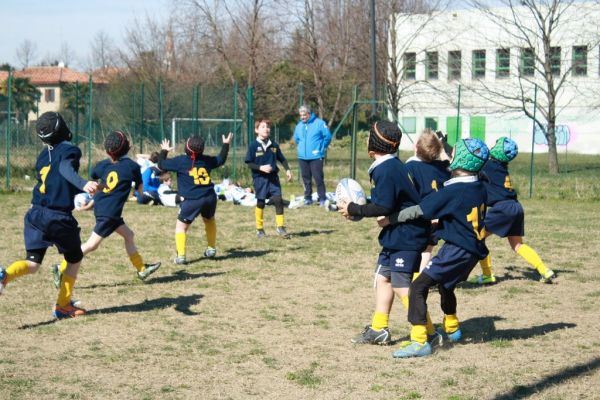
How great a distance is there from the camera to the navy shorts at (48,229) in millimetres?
7430

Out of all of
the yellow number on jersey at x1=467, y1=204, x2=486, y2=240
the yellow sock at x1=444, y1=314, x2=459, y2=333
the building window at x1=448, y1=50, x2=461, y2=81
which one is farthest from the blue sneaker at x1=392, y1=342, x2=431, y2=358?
the building window at x1=448, y1=50, x2=461, y2=81

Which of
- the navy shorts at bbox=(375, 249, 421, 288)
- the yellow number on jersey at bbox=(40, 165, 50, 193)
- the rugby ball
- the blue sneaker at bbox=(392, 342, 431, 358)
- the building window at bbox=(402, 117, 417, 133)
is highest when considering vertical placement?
the building window at bbox=(402, 117, 417, 133)

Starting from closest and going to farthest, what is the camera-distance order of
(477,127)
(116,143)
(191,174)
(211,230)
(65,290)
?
(65,290)
(116,143)
(191,174)
(211,230)
(477,127)

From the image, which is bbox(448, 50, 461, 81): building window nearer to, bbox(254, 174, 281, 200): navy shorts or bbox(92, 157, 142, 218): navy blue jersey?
bbox(254, 174, 281, 200): navy shorts

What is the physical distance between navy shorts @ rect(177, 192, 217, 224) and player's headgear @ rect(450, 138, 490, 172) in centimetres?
498

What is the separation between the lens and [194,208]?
11.0 meters

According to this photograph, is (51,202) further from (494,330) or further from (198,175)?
(494,330)

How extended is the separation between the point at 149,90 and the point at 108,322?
15875 mm

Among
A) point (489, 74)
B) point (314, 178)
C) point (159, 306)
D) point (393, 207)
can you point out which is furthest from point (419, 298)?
point (489, 74)

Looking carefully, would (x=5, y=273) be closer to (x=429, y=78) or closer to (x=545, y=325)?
(x=545, y=325)

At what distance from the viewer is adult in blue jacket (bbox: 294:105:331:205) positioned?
1805cm

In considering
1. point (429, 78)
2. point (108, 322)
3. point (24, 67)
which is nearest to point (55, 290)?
A: point (108, 322)

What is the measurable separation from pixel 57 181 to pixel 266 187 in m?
6.09

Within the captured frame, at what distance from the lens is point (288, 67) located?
37.0 meters
